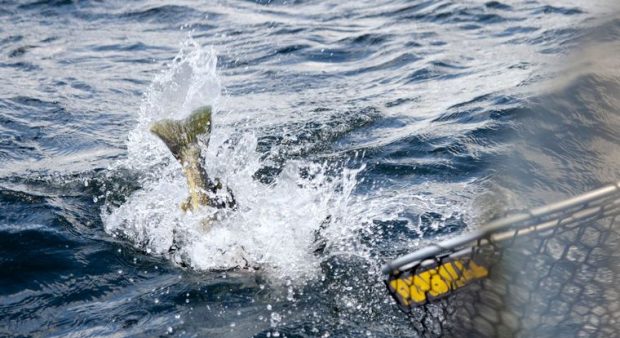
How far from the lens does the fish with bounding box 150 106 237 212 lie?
16.4ft

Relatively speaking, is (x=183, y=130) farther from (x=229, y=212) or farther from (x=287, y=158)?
(x=287, y=158)

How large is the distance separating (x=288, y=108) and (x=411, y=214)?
2.71m

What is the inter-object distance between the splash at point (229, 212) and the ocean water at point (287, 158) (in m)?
0.02

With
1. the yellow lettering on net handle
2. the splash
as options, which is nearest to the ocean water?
the splash

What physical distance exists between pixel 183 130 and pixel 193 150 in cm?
14

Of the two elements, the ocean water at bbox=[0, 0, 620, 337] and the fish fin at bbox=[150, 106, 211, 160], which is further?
the fish fin at bbox=[150, 106, 211, 160]

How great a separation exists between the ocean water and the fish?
12 cm

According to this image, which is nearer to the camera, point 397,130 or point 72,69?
point 397,130

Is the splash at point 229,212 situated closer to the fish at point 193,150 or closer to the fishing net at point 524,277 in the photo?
the fish at point 193,150

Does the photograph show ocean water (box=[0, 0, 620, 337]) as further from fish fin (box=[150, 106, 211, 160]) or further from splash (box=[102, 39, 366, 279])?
fish fin (box=[150, 106, 211, 160])

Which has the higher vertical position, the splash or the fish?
the fish

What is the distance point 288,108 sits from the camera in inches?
305

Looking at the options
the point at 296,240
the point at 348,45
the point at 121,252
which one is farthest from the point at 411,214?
the point at 348,45

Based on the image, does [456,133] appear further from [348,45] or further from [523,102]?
[348,45]
